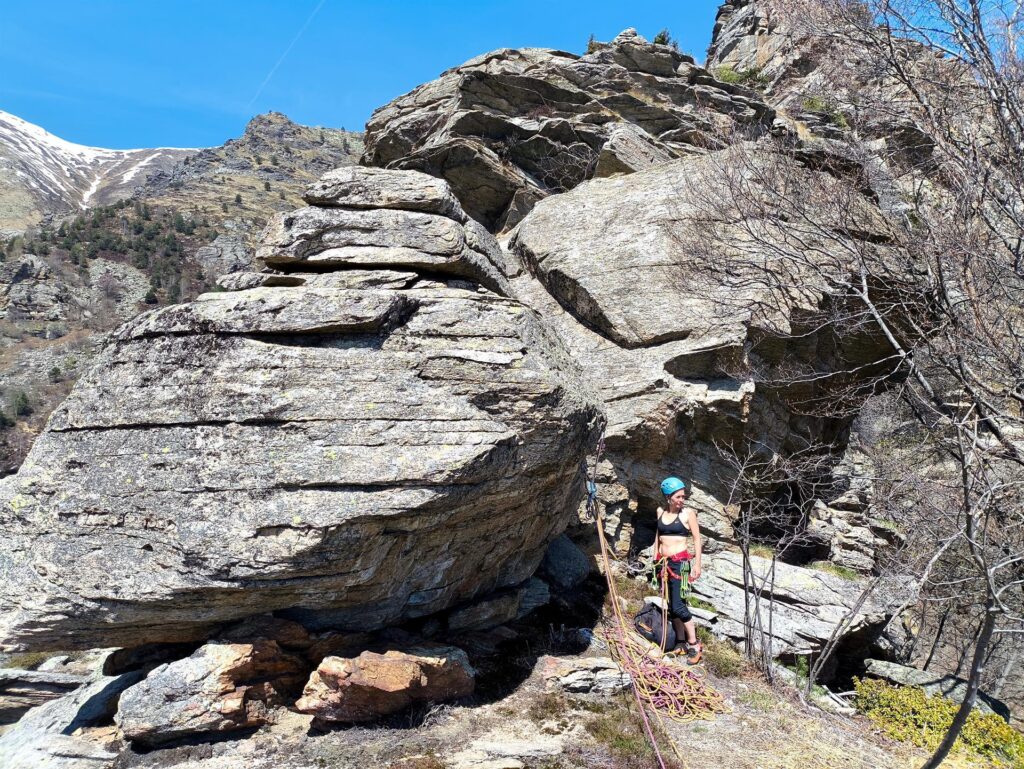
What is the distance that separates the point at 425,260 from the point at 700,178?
32.3 feet

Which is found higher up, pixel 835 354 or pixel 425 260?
pixel 835 354

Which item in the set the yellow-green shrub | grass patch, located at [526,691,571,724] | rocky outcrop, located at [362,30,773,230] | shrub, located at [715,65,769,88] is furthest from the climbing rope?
shrub, located at [715,65,769,88]

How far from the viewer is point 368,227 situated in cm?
984

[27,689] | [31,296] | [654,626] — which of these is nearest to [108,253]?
[31,296]

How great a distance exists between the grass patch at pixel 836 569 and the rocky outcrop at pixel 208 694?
13425 millimetres

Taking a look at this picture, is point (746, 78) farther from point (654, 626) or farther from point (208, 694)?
point (208, 694)

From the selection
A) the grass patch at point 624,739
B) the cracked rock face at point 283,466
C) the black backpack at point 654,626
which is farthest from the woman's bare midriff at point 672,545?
the grass patch at point 624,739

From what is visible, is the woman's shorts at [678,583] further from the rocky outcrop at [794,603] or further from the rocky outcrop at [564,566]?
the rocky outcrop at [794,603]

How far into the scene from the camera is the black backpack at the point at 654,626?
959cm

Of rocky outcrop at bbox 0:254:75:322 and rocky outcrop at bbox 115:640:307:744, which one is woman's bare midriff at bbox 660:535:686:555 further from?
rocky outcrop at bbox 0:254:75:322

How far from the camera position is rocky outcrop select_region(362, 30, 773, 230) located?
20078mm

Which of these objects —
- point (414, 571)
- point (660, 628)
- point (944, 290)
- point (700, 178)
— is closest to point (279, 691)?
point (414, 571)

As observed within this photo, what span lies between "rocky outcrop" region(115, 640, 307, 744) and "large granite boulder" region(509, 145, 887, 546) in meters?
8.19

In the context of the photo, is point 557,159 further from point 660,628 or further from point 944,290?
point 660,628
